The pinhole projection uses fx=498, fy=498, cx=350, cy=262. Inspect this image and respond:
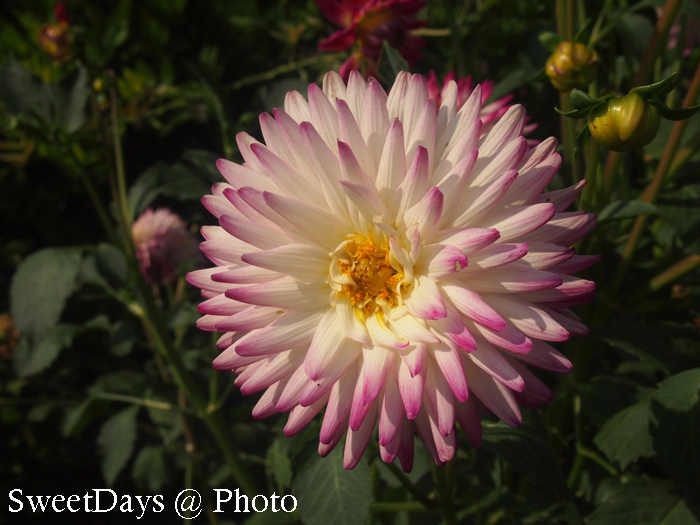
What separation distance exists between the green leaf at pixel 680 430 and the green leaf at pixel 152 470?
1170mm

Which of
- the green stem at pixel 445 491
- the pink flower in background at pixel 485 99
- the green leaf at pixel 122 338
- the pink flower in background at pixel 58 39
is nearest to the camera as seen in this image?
the green stem at pixel 445 491

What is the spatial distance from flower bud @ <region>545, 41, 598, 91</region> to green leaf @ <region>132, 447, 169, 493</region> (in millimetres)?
1309

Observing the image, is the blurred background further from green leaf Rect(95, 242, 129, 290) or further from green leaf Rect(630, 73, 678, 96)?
green leaf Rect(630, 73, 678, 96)

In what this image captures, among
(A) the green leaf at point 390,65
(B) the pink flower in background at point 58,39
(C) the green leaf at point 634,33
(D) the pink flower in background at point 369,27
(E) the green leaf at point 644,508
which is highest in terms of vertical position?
(B) the pink flower in background at point 58,39

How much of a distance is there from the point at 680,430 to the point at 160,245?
4.44ft

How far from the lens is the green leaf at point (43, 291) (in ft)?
3.59

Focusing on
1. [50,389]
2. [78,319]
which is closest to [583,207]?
[78,319]

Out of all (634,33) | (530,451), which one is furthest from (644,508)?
(634,33)

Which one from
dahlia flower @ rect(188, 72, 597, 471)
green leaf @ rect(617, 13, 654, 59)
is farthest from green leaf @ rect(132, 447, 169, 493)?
green leaf @ rect(617, 13, 654, 59)

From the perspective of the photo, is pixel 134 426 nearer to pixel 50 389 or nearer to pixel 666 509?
pixel 50 389

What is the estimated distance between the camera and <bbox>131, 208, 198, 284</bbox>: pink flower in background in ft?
4.92

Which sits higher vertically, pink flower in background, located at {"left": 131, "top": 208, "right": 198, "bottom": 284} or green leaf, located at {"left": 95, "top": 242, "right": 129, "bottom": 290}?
pink flower in background, located at {"left": 131, "top": 208, "right": 198, "bottom": 284}

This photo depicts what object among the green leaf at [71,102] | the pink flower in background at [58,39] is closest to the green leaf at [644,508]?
the green leaf at [71,102]

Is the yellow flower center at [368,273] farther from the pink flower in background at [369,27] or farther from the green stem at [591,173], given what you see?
the pink flower in background at [369,27]
